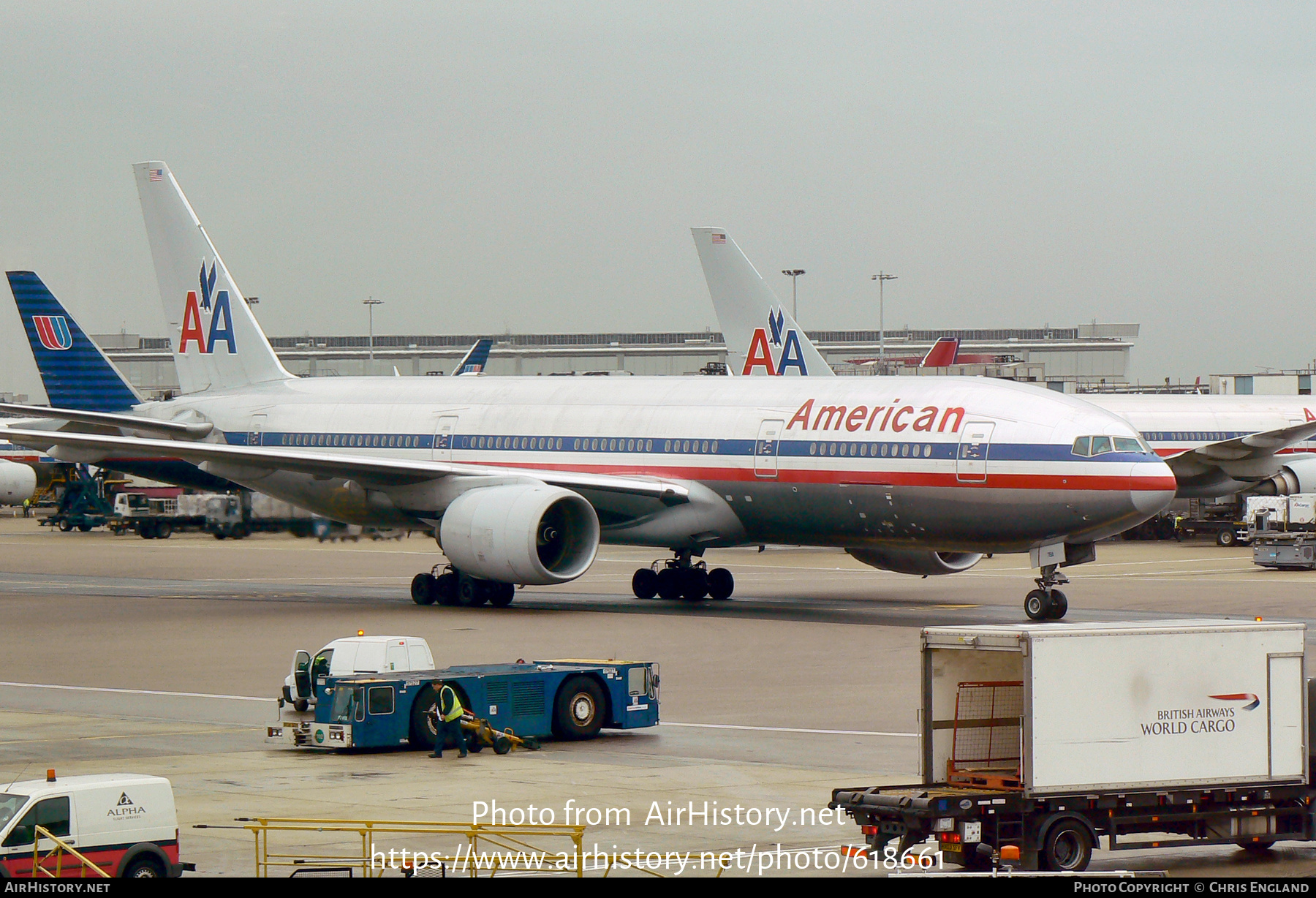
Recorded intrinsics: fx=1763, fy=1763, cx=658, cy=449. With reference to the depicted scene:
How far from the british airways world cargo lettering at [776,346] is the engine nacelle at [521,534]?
23.6m

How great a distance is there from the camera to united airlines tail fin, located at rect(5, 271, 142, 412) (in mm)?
51625

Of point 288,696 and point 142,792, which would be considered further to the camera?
point 288,696

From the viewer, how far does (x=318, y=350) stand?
164 m

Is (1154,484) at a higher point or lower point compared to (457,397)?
lower

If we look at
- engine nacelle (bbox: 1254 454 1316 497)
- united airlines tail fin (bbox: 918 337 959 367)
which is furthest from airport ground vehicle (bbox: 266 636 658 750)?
united airlines tail fin (bbox: 918 337 959 367)

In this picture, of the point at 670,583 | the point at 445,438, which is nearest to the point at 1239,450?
the point at 670,583

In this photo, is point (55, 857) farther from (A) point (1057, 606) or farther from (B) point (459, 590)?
(B) point (459, 590)

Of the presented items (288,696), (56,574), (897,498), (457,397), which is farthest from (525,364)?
(288,696)

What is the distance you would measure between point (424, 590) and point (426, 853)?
26.3m

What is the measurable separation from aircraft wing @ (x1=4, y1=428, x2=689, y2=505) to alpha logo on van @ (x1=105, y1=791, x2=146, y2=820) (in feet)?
80.8

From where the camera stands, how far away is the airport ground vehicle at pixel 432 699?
22.0m
